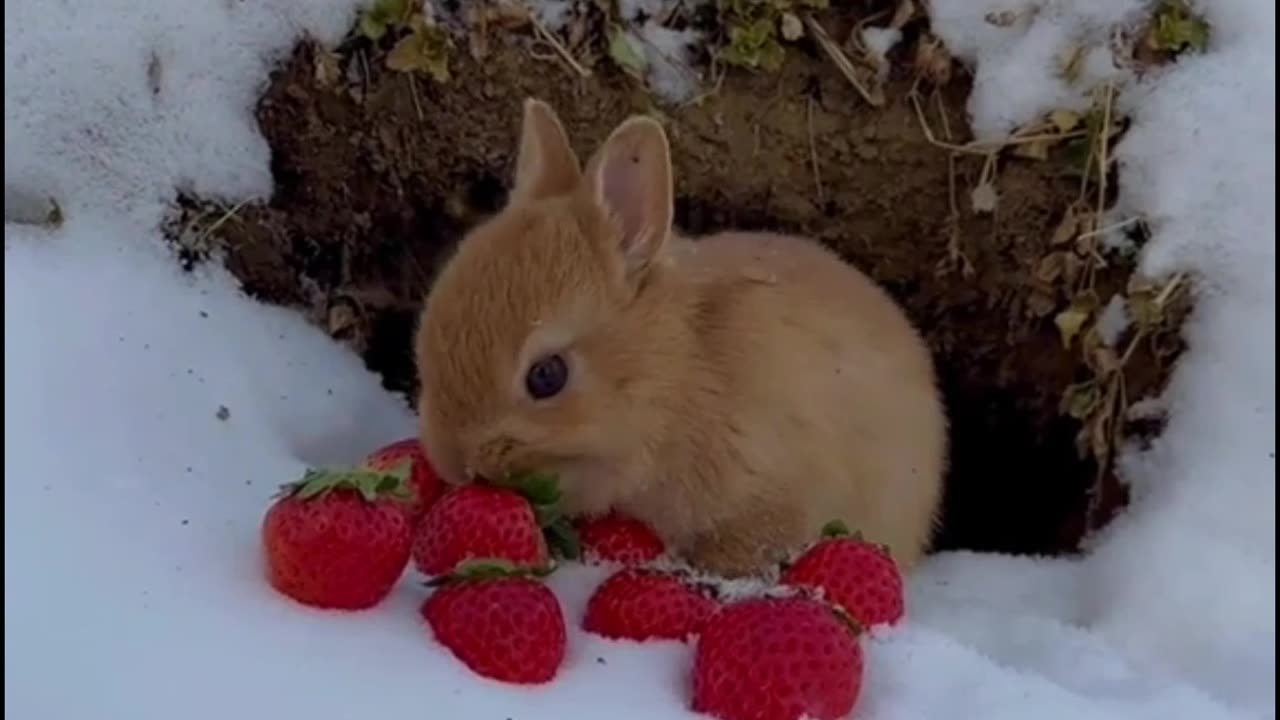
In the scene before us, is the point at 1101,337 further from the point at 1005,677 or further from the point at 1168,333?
the point at 1005,677

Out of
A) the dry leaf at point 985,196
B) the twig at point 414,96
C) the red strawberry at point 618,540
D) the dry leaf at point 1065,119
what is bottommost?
the red strawberry at point 618,540

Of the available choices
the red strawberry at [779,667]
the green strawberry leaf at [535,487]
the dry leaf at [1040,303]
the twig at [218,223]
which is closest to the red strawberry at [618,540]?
the green strawberry leaf at [535,487]

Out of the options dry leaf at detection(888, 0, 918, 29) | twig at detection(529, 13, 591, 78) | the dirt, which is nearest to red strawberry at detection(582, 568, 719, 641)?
the dirt

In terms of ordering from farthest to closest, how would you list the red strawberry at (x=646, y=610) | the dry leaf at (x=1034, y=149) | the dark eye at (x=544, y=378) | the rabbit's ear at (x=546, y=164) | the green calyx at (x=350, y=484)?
1. the dry leaf at (x=1034, y=149)
2. the rabbit's ear at (x=546, y=164)
3. the dark eye at (x=544, y=378)
4. the red strawberry at (x=646, y=610)
5. the green calyx at (x=350, y=484)

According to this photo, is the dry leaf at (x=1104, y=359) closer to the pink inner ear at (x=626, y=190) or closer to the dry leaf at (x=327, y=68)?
the pink inner ear at (x=626, y=190)

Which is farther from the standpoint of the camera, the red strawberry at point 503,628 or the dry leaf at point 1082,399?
the dry leaf at point 1082,399

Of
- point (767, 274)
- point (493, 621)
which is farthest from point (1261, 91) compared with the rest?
point (493, 621)
